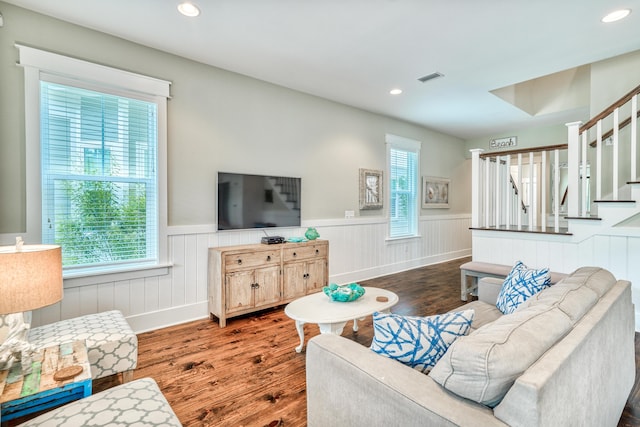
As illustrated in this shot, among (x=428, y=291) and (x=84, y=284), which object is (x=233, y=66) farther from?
(x=428, y=291)

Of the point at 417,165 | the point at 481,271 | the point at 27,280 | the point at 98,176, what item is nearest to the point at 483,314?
the point at 481,271

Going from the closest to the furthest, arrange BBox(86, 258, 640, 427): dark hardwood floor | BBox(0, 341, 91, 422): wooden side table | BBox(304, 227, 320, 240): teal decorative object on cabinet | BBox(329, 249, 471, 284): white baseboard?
BBox(0, 341, 91, 422): wooden side table → BBox(86, 258, 640, 427): dark hardwood floor → BBox(304, 227, 320, 240): teal decorative object on cabinet → BBox(329, 249, 471, 284): white baseboard

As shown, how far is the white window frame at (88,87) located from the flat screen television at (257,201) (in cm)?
62

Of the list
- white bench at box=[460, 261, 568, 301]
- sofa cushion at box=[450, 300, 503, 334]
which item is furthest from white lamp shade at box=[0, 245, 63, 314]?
white bench at box=[460, 261, 568, 301]

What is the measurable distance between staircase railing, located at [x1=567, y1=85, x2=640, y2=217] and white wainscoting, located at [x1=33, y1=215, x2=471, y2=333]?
8.62ft

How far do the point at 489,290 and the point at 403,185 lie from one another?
10.9 feet

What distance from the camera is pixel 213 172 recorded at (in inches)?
133

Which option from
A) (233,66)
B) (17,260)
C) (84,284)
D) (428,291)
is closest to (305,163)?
(233,66)

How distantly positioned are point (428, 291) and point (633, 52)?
3538mm

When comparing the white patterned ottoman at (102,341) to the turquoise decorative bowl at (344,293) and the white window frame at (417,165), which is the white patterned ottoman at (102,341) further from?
Answer: the white window frame at (417,165)

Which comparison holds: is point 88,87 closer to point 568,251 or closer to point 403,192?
point 403,192

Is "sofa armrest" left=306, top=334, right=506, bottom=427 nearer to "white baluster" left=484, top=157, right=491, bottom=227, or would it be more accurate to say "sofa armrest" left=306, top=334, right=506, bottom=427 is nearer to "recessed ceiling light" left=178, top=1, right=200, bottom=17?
"recessed ceiling light" left=178, top=1, right=200, bottom=17

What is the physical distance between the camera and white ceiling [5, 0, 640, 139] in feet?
7.83

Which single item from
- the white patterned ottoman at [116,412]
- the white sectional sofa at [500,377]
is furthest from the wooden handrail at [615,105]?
the white patterned ottoman at [116,412]
